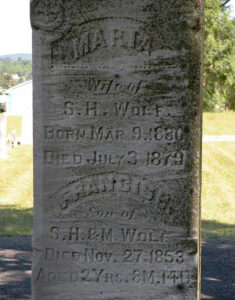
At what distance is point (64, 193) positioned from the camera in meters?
2.99

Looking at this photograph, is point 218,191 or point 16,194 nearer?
point 16,194

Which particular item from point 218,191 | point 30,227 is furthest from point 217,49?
point 30,227

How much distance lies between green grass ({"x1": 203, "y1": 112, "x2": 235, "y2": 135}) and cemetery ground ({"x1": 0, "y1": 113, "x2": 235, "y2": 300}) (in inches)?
437

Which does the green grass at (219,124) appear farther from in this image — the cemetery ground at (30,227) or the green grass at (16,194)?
the green grass at (16,194)

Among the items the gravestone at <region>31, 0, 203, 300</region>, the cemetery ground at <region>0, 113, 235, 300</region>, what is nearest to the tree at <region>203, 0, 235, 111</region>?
the cemetery ground at <region>0, 113, 235, 300</region>

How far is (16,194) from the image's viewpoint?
1221cm

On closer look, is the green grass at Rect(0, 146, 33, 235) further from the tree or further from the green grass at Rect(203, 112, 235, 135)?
the tree

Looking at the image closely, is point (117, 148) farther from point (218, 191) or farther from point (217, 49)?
point (217, 49)

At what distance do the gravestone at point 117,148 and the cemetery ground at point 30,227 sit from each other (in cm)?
268

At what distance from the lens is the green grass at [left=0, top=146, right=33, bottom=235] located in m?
8.60

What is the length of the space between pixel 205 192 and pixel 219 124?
66.1 feet

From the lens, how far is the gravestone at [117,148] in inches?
113

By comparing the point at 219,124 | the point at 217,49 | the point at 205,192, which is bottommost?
the point at 205,192

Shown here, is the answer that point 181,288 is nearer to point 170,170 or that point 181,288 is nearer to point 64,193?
point 170,170
